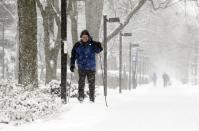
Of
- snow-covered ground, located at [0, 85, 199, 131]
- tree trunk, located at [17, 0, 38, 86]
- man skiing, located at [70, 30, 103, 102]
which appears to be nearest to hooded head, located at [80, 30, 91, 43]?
man skiing, located at [70, 30, 103, 102]

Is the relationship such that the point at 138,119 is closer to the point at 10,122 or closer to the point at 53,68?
the point at 10,122

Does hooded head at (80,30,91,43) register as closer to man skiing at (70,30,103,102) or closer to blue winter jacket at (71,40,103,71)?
man skiing at (70,30,103,102)

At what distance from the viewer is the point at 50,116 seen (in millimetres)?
10742

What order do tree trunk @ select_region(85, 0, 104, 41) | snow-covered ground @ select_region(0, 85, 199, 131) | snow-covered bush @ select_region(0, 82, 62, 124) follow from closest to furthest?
snow-covered ground @ select_region(0, 85, 199, 131)
snow-covered bush @ select_region(0, 82, 62, 124)
tree trunk @ select_region(85, 0, 104, 41)

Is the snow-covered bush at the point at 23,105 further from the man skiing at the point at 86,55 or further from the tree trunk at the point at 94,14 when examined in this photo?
the tree trunk at the point at 94,14

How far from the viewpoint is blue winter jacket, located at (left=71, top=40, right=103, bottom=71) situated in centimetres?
1402

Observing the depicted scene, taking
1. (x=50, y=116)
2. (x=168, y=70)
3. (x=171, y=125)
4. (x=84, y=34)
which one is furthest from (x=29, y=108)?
(x=168, y=70)

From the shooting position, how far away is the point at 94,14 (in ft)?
80.7

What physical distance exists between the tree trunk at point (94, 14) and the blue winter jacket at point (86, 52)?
1039 cm

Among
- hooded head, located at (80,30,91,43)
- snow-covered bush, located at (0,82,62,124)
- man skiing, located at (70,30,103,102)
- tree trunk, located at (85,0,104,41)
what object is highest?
tree trunk, located at (85,0,104,41)

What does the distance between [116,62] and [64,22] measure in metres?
52.3

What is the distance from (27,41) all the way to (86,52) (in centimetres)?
190

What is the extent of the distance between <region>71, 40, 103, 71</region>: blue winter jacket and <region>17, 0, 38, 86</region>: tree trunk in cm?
156

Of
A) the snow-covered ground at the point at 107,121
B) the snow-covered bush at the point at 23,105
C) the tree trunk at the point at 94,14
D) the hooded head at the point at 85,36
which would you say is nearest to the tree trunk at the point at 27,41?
the snow-covered bush at the point at 23,105
